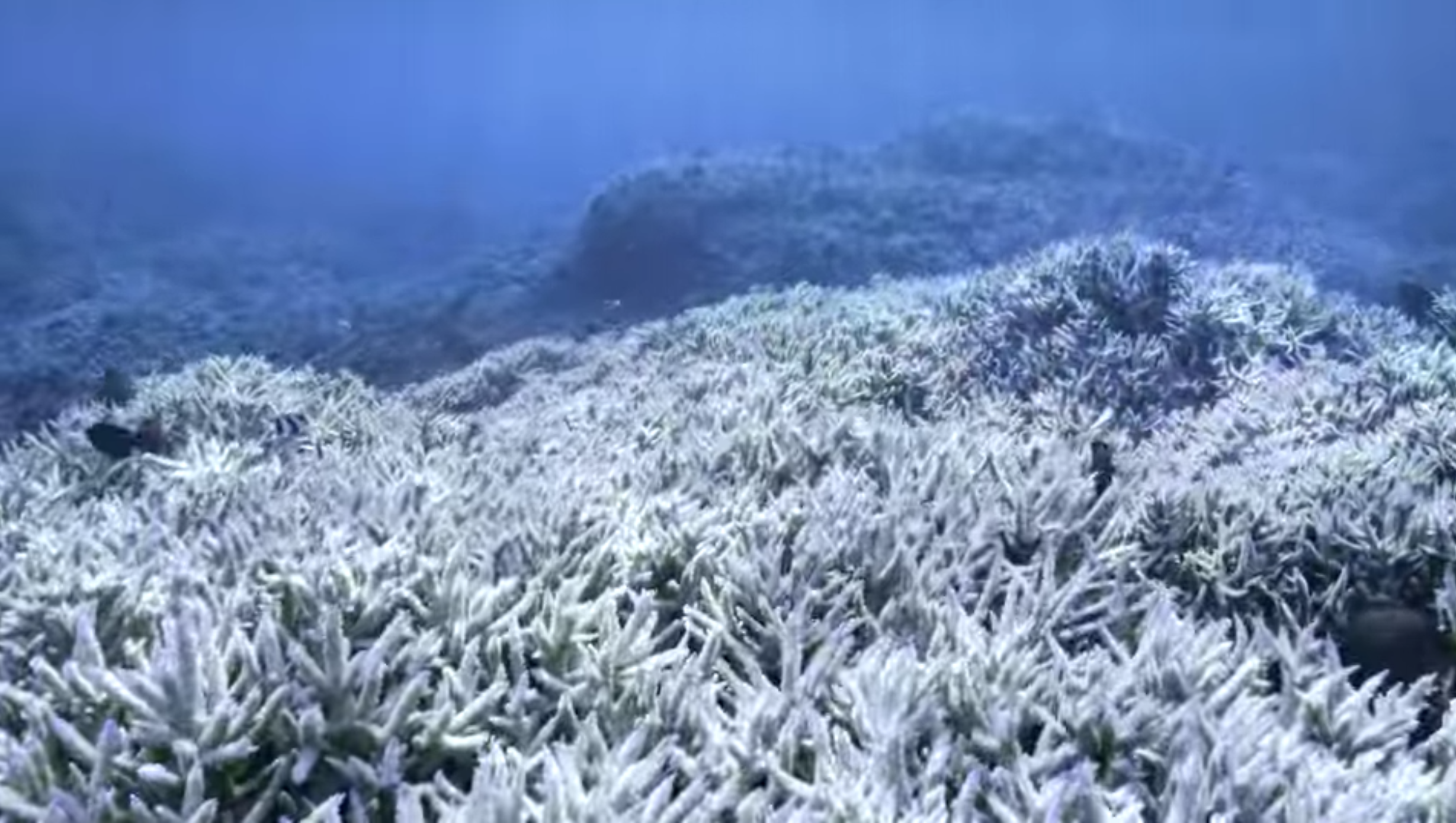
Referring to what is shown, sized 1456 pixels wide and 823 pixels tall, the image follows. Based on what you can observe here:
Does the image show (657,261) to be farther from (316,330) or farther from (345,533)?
(345,533)

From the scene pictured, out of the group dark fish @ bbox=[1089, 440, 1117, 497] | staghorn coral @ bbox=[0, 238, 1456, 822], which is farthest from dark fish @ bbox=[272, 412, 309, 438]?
dark fish @ bbox=[1089, 440, 1117, 497]

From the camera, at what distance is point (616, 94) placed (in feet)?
555

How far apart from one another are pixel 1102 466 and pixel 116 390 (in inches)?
315

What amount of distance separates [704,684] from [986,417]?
182 inches

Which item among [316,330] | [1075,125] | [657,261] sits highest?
[1075,125]

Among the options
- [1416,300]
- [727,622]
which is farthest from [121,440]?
[1416,300]

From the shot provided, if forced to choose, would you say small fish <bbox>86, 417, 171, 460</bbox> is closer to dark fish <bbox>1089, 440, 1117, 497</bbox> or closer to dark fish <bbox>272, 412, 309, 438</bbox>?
dark fish <bbox>272, 412, 309, 438</bbox>

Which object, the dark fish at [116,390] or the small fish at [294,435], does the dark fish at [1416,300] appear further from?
the dark fish at [116,390]

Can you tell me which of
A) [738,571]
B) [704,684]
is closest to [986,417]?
[738,571]

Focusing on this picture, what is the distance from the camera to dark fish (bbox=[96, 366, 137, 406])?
930 centimetres

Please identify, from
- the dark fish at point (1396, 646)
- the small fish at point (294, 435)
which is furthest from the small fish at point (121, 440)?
the dark fish at point (1396, 646)

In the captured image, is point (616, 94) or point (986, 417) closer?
point (986, 417)

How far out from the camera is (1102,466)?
600cm

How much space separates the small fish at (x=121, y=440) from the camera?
23.0 ft
